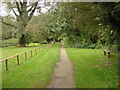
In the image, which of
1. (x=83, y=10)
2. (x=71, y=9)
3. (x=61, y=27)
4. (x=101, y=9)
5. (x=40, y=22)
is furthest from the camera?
(x=40, y=22)

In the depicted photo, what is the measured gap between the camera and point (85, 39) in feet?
84.0

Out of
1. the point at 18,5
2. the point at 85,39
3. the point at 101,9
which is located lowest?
the point at 85,39

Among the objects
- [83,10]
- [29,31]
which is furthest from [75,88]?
[29,31]

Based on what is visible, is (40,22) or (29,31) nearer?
(29,31)

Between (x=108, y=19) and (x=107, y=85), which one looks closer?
(x=107, y=85)

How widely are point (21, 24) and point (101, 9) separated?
2218 cm

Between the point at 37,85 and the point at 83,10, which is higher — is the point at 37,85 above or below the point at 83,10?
below

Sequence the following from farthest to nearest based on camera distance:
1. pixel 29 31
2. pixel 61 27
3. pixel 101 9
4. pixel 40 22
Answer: pixel 40 22 < pixel 29 31 < pixel 61 27 < pixel 101 9

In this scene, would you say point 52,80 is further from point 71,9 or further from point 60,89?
point 71,9

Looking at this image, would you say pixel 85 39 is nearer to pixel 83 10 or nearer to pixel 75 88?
pixel 83 10

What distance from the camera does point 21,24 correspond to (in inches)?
1051

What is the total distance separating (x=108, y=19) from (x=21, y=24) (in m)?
22.1

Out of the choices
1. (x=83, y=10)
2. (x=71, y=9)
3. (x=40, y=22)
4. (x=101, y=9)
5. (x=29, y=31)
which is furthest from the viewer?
(x=40, y=22)

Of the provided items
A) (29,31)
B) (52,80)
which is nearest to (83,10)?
(52,80)
